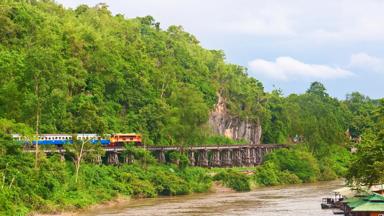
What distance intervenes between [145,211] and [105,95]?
40.3m

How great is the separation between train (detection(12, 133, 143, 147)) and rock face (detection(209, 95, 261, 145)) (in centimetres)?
3692

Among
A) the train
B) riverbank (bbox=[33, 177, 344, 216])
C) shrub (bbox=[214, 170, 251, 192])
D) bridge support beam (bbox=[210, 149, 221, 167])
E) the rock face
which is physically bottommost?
riverbank (bbox=[33, 177, 344, 216])

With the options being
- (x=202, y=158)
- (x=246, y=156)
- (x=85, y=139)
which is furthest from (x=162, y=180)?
(x=246, y=156)

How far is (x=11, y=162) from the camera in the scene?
6241 centimetres

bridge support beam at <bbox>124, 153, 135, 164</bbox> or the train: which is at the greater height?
the train

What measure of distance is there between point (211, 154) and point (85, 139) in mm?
38311

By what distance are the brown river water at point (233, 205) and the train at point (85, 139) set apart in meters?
8.59

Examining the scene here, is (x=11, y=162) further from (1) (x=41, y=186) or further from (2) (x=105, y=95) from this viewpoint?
(2) (x=105, y=95)

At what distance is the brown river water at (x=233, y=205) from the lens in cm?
6538

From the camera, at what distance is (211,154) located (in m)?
112

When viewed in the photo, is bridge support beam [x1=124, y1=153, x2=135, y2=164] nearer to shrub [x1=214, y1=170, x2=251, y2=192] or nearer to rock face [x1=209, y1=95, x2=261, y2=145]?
shrub [x1=214, y1=170, x2=251, y2=192]

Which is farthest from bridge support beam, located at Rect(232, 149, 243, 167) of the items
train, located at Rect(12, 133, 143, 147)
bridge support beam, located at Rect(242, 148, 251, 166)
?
train, located at Rect(12, 133, 143, 147)

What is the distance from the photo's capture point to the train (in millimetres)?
73688

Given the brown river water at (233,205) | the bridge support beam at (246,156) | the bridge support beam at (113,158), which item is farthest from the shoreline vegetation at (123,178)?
the bridge support beam at (246,156)
